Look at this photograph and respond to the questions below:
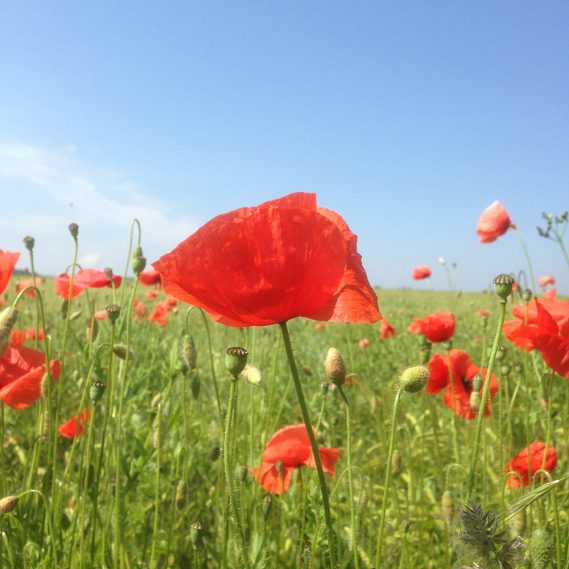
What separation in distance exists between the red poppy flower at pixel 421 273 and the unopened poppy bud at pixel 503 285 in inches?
232

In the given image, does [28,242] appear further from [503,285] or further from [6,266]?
[503,285]

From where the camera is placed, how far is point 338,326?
305 inches

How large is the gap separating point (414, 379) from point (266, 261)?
316mm

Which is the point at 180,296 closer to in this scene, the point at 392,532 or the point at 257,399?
the point at 392,532

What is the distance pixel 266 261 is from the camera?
0.87 m

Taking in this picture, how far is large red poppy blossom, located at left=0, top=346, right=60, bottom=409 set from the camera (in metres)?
1.46

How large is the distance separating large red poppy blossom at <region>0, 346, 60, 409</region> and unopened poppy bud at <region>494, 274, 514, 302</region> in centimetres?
114

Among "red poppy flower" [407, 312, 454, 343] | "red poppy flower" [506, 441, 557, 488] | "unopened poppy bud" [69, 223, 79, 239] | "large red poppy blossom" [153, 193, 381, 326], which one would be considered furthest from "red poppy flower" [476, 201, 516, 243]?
"large red poppy blossom" [153, 193, 381, 326]

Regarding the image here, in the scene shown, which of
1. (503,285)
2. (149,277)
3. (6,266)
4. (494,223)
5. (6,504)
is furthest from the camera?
(149,277)

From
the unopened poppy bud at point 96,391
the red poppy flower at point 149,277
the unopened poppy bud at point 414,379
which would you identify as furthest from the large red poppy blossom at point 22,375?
the red poppy flower at point 149,277

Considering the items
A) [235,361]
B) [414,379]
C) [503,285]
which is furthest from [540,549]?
[235,361]

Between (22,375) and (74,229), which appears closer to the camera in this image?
(22,375)

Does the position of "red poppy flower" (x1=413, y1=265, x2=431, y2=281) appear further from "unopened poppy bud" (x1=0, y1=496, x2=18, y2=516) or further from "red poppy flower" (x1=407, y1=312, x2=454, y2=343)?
"unopened poppy bud" (x1=0, y1=496, x2=18, y2=516)

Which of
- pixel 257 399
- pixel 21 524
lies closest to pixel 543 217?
pixel 257 399
